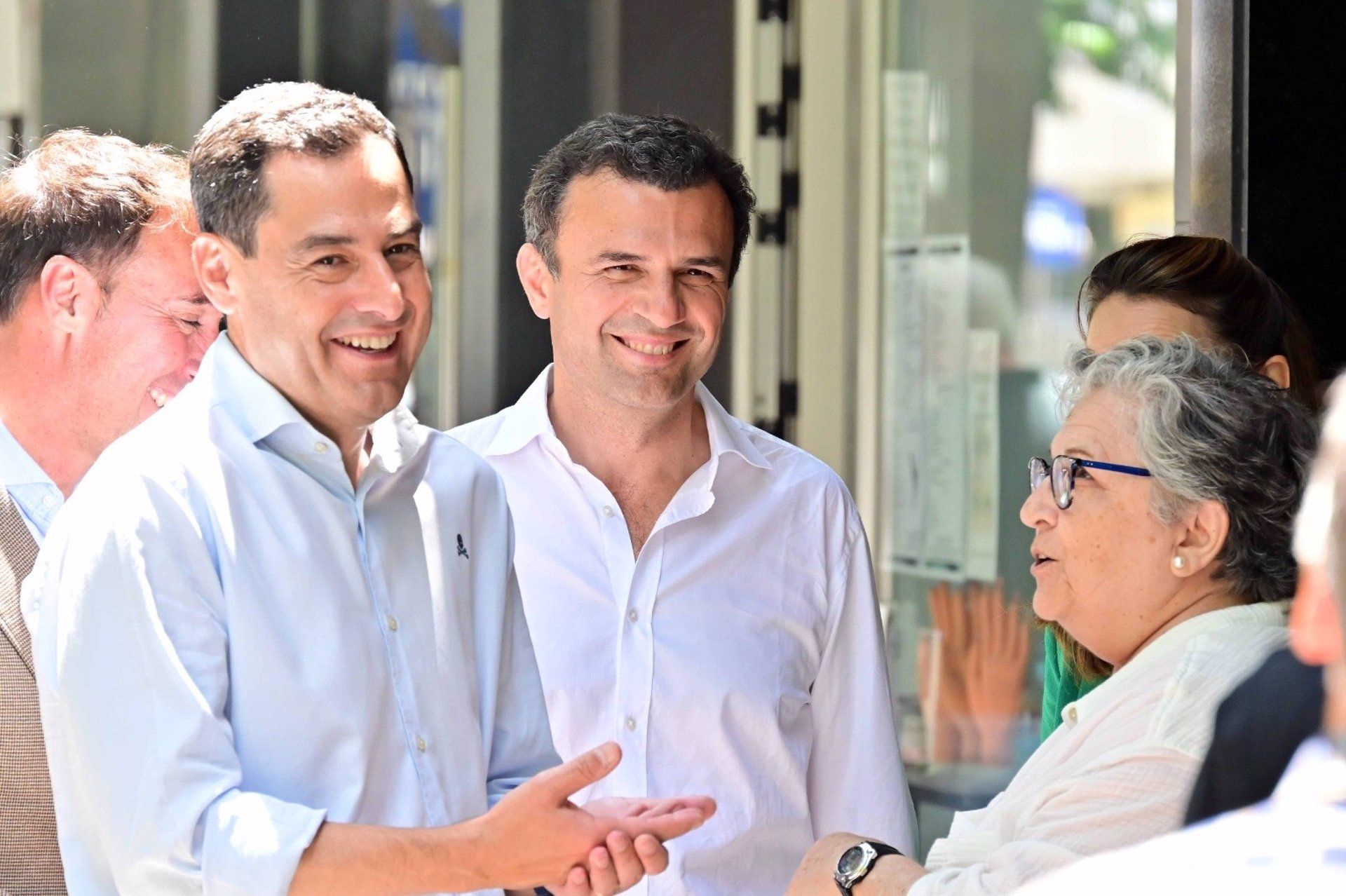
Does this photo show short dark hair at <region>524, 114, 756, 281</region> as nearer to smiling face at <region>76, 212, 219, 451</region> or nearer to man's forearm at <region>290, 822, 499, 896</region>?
smiling face at <region>76, 212, 219, 451</region>

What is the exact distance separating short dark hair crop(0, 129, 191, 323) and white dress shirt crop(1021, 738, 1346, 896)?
6.77ft

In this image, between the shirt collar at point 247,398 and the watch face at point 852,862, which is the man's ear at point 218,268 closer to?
the shirt collar at point 247,398

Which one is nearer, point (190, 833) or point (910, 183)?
point (190, 833)

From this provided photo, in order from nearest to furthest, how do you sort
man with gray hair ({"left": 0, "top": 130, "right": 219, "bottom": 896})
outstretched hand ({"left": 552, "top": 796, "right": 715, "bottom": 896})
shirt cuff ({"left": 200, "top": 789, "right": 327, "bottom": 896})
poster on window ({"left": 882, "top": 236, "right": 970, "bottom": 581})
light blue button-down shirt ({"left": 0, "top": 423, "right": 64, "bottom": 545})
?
shirt cuff ({"left": 200, "top": 789, "right": 327, "bottom": 896}), outstretched hand ({"left": 552, "top": 796, "right": 715, "bottom": 896}), light blue button-down shirt ({"left": 0, "top": 423, "right": 64, "bottom": 545}), man with gray hair ({"left": 0, "top": 130, "right": 219, "bottom": 896}), poster on window ({"left": 882, "top": 236, "right": 970, "bottom": 581})

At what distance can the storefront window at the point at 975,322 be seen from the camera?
522 cm

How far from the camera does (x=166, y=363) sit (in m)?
2.73

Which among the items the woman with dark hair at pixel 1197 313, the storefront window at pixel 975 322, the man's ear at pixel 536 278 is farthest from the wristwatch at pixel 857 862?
the storefront window at pixel 975 322

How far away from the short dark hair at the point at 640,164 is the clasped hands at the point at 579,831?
124 centimetres

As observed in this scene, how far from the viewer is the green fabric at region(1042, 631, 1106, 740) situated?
10.2 ft

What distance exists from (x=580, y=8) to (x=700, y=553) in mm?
2784

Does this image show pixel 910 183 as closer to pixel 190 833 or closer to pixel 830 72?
pixel 830 72

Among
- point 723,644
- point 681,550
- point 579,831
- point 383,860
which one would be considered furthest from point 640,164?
point 383,860

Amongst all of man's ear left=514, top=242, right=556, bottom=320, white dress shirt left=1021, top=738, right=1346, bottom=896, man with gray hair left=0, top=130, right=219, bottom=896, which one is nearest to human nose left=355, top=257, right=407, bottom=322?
man with gray hair left=0, top=130, right=219, bottom=896

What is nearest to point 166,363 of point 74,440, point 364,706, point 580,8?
point 74,440
